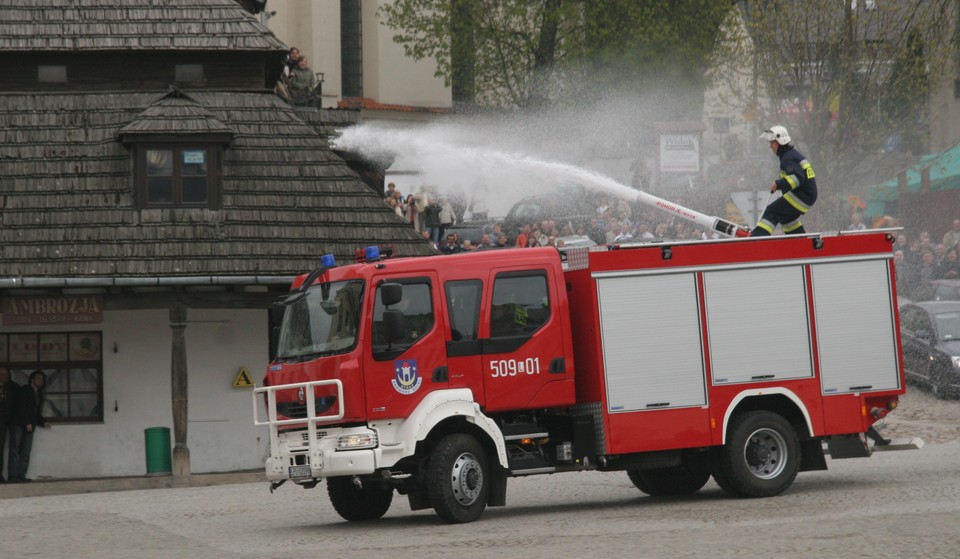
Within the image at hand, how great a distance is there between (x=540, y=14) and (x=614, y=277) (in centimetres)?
3579

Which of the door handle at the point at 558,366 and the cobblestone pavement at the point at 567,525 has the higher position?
the door handle at the point at 558,366

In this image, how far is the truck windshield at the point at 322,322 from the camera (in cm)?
1586

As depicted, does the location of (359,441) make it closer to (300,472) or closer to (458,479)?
(300,472)

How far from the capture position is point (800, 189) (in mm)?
18047

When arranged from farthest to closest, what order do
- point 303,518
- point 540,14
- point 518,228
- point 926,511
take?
point 540,14, point 518,228, point 303,518, point 926,511

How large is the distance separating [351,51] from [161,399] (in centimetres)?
3335

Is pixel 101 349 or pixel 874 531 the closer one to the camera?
pixel 874 531

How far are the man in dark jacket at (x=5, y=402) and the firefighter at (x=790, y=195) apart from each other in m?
13.0

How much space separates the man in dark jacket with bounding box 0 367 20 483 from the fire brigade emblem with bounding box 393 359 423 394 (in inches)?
472

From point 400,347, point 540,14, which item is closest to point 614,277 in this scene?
point 400,347

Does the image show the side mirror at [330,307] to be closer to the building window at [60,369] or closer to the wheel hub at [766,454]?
the wheel hub at [766,454]

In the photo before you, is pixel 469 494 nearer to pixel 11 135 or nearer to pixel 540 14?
pixel 11 135

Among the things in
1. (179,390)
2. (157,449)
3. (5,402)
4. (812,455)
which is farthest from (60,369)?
(812,455)

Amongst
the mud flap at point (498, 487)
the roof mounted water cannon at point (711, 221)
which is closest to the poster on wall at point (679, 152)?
the roof mounted water cannon at point (711, 221)
